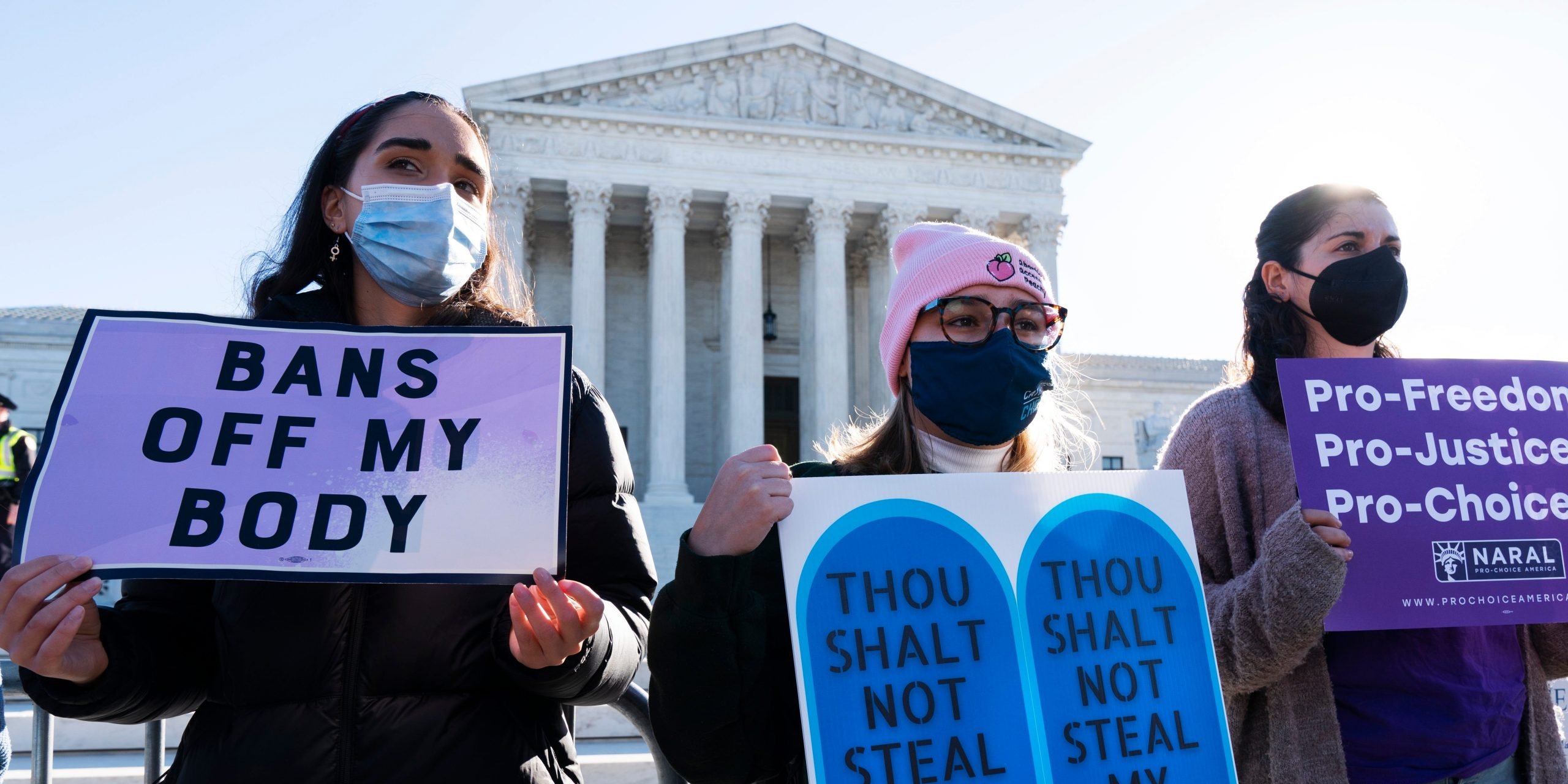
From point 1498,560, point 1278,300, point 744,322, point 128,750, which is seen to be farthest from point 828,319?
point 1498,560

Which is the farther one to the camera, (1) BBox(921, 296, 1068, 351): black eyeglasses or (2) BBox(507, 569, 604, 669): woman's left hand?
(1) BBox(921, 296, 1068, 351): black eyeglasses

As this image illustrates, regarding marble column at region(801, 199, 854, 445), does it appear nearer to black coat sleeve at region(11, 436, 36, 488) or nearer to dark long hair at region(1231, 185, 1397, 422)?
black coat sleeve at region(11, 436, 36, 488)

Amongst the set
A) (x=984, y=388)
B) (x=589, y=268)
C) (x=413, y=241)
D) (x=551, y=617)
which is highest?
(x=589, y=268)

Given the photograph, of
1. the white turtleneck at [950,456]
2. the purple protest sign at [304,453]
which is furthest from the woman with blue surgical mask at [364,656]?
the white turtleneck at [950,456]

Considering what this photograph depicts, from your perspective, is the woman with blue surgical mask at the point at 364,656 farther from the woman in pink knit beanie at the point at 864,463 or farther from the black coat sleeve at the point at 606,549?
the woman in pink knit beanie at the point at 864,463

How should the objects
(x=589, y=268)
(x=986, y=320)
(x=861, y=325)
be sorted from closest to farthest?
1. (x=986, y=320)
2. (x=589, y=268)
3. (x=861, y=325)

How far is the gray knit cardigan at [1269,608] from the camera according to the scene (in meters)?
2.63

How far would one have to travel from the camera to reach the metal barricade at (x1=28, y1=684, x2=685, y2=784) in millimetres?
2990

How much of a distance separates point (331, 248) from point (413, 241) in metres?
0.46

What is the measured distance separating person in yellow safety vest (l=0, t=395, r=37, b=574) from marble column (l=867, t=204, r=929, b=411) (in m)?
25.5

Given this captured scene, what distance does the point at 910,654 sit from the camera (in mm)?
2076

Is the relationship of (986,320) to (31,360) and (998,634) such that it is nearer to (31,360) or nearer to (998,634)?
(998,634)

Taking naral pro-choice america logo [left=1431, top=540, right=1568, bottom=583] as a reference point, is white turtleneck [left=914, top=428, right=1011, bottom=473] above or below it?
above

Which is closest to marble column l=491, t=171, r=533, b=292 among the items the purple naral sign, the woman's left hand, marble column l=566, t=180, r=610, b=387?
marble column l=566, t=180, r=610, b=387
